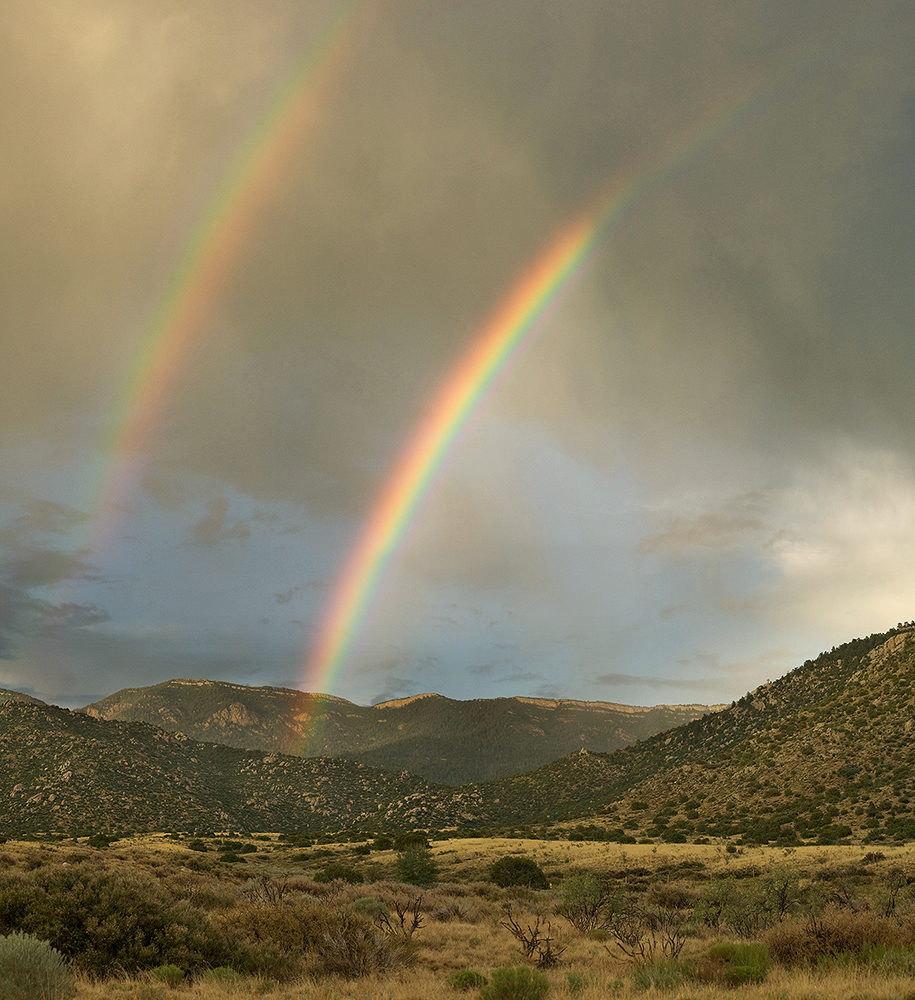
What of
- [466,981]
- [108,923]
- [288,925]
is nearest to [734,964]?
[466,981]

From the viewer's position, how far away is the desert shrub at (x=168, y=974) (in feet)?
40.1

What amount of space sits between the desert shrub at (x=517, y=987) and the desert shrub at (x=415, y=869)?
34.5 meters

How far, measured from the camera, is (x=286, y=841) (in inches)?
2886

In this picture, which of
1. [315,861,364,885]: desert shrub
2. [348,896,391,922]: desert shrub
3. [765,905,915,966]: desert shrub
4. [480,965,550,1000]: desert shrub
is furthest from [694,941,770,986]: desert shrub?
[315,861,364,885]: desert shrub

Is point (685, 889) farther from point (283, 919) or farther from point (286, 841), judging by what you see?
point (286, 841)

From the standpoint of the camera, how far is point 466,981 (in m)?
13.7

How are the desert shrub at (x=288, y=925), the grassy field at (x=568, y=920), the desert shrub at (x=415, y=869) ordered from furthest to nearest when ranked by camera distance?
1. the desert shrub at (x=415, y=869)
2. the desert shrub at (x=288, y=925)
3. the grassy field at (x=568, y=920)

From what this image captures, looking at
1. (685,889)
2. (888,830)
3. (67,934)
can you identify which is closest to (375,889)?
(685,889)

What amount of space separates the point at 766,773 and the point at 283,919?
68919 millimetres

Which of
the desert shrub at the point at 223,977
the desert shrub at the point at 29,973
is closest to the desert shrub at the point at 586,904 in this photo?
the desert shrub at the point at 223,977

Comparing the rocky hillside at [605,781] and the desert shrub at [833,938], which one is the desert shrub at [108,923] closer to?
the desert shrub at [833,938]

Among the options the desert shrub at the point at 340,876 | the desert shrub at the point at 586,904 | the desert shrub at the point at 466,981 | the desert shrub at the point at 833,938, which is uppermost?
the desert shrub at the point at 833,938

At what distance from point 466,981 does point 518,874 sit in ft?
98.5

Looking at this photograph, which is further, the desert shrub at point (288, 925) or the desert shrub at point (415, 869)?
the desert shrub at point (415, 869)
